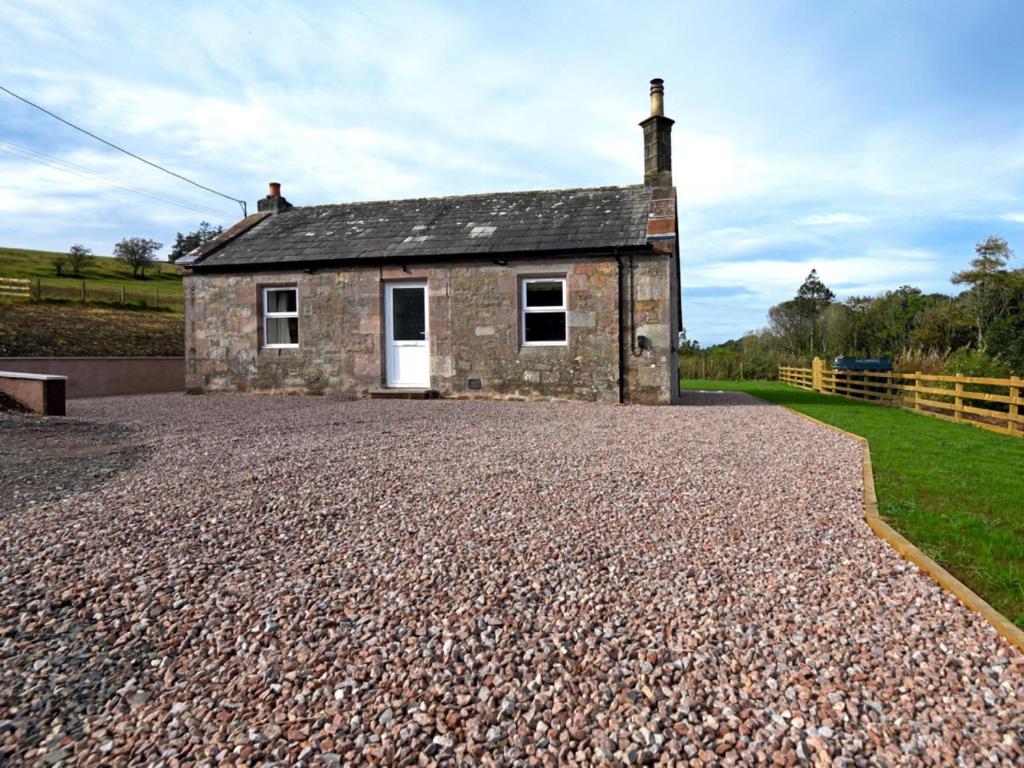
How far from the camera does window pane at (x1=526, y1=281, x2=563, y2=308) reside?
12.1m

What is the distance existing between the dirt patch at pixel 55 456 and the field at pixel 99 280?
26.3 m

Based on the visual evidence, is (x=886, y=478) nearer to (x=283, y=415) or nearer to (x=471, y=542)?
(x=471, y=542)

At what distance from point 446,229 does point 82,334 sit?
14511mm

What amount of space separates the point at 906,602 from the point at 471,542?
88.8 inches

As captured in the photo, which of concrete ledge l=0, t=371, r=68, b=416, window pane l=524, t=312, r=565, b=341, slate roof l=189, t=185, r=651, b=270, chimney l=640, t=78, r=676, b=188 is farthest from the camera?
chimney l=640, t=78, r=676, b=188

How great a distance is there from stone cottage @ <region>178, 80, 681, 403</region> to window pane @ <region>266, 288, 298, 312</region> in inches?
1.1

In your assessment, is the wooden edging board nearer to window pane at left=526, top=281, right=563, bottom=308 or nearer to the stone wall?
the stone wall

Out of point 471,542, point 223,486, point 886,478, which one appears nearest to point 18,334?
point 223,486

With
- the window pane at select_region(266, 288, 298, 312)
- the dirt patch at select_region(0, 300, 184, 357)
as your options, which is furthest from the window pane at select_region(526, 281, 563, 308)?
the dirt patch at select_region(0, 300, 184, 357)

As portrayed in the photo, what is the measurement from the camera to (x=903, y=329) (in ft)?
117

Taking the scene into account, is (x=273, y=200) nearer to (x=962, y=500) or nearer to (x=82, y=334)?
(x=82, y=334)

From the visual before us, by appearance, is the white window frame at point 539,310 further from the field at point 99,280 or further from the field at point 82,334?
the field at point 99,280

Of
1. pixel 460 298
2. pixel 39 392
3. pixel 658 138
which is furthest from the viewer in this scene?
pixel 658 138

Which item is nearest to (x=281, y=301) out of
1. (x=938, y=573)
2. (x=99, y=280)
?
(x=938, y=573)
